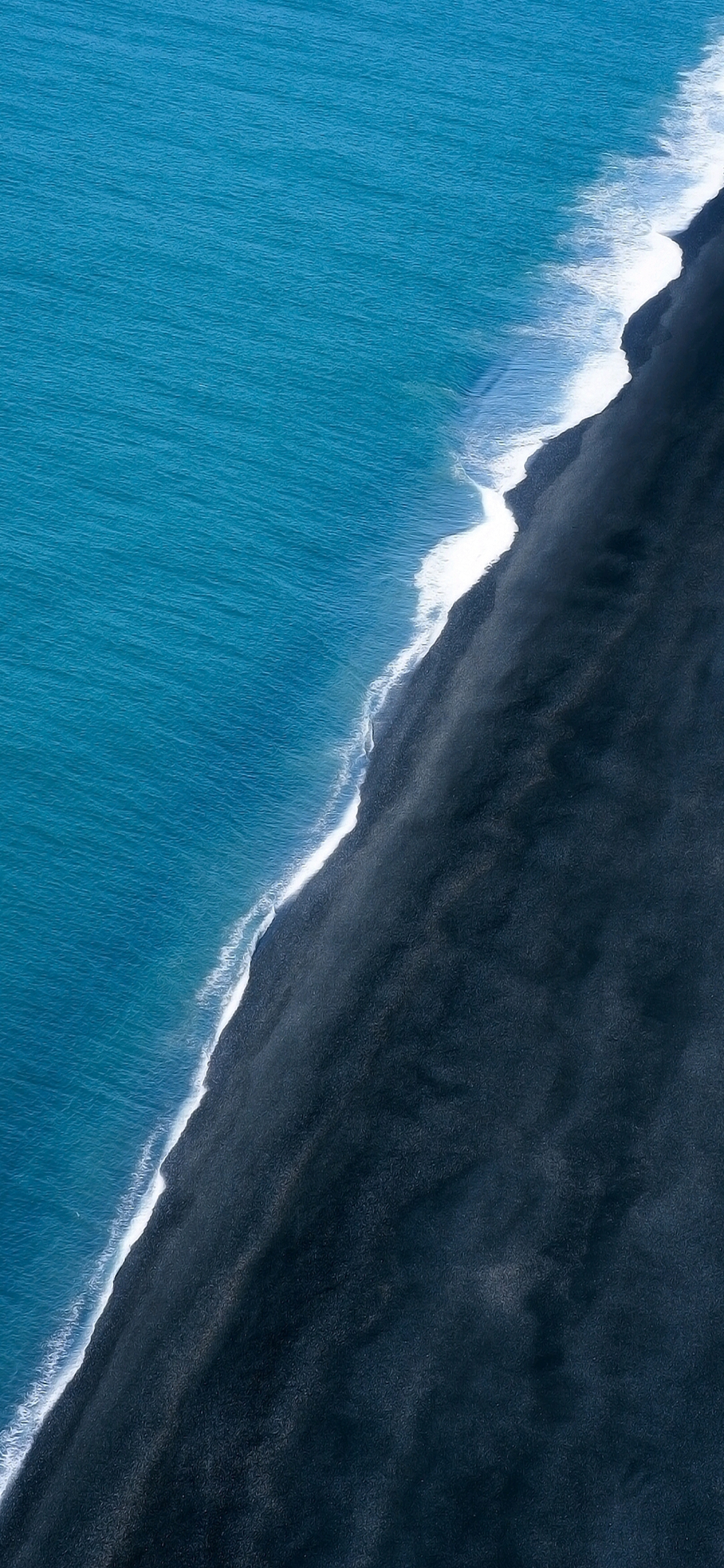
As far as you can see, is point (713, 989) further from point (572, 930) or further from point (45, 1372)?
point (45, 1372)

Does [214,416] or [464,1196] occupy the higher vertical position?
[214,416]

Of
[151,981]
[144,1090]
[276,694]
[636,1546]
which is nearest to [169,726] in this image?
[276,694]

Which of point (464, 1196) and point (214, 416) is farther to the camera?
point (214, 416)

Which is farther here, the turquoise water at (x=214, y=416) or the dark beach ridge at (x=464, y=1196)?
the turquoise water at (x=214, y=416)

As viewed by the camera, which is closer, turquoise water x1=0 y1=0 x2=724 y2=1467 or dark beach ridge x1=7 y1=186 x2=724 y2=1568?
dark beach ridge x1=7 y1=186 x2=724 y2=1568
